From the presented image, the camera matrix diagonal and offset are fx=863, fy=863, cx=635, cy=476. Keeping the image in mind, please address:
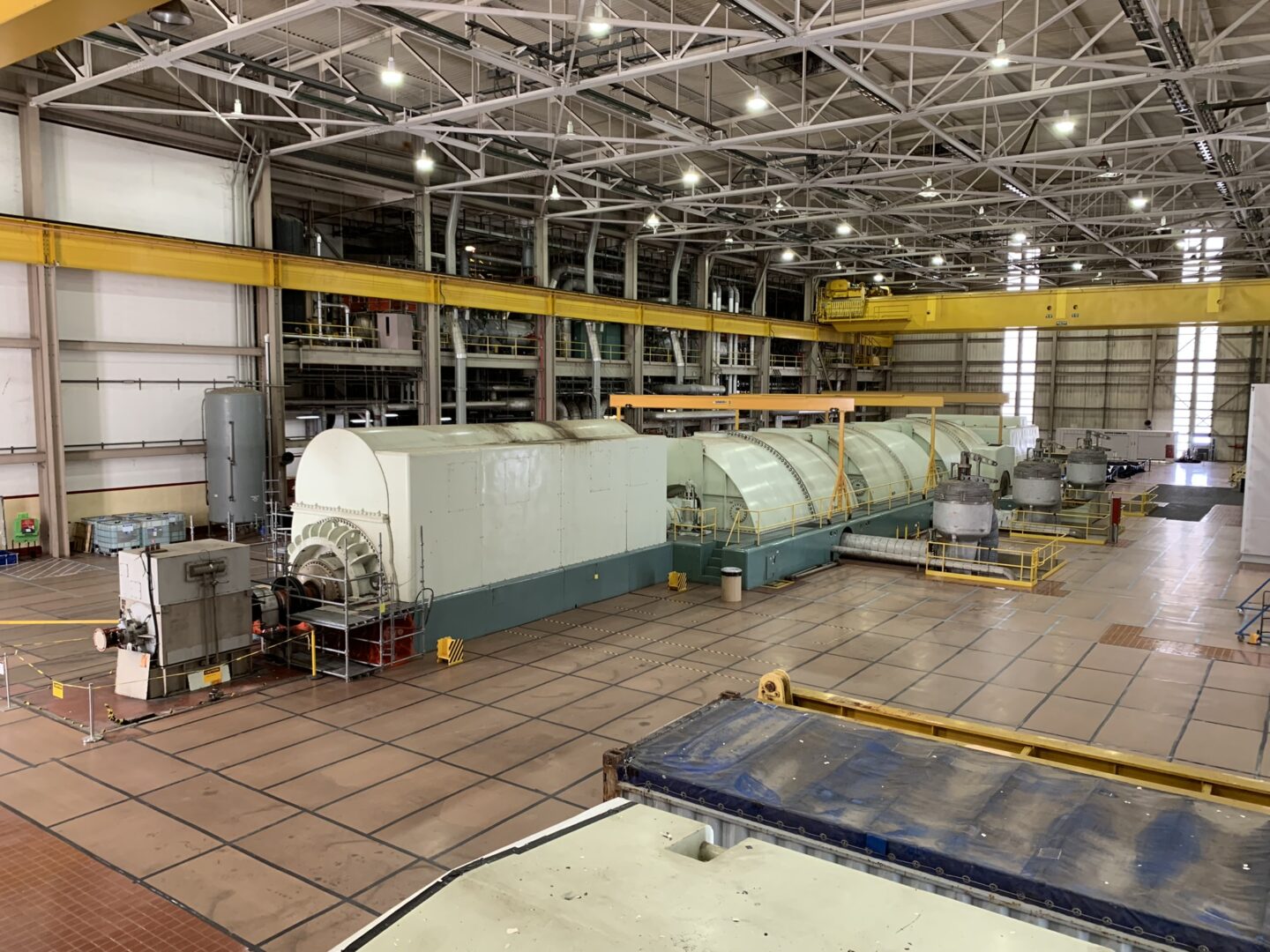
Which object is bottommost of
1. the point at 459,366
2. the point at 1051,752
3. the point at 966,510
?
the point at 1051,752

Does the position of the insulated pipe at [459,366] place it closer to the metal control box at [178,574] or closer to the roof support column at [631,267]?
the roof support column at [631,267]

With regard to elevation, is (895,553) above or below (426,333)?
below

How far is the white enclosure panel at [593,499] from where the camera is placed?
14680 mm

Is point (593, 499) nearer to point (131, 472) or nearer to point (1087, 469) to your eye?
point (131, 472)

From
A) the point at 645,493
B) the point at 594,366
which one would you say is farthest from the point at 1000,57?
the point at 594,366

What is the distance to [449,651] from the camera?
1200cm

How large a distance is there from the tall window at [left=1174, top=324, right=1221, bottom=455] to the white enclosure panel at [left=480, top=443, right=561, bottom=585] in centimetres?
4443

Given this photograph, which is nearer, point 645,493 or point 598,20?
point 598,20

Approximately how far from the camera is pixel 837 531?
65.1 feet

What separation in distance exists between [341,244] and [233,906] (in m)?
24.6

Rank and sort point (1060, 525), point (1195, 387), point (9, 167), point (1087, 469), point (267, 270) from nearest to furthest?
point (9, 167)
point (267, 270)
point (1060, 525)
point (1087, 469)
point (1195, 387)

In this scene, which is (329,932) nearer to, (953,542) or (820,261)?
(953,542)

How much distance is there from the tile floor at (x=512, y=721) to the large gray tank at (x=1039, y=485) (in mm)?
6776

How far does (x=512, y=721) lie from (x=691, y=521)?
882 centimetres
